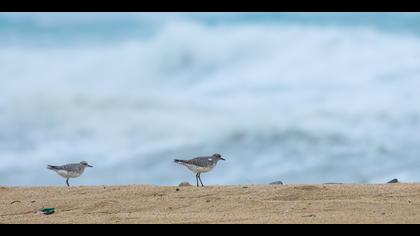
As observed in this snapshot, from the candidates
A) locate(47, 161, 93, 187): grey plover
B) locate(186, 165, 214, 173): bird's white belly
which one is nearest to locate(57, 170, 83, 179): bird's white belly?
locate(47, 161, 93, 187): grey plover

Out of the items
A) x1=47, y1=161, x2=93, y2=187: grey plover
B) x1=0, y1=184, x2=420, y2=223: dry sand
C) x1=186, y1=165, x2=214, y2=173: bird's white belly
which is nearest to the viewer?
x1=0, y1=184, x2=420, y2=223: dry sand

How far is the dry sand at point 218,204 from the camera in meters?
10.4

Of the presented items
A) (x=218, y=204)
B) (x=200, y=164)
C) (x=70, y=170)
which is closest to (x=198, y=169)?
(x=200, y=164)

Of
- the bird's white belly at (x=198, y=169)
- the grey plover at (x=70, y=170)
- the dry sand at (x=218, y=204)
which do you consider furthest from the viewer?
the grey plover at (x=70, y=170)

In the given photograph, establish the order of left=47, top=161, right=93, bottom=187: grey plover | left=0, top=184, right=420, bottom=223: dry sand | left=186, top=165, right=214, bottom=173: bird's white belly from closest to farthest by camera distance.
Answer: left=0, top=184, right=420, bottom=223: dry sand, left=186, top=165, right=214, bottom=173: bird's white belly, left=47, top=161, right=93, bottom=187: grey plover

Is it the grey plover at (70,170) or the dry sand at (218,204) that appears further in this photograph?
the grey plover at (70,170)

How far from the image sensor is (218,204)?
12398 millimetres

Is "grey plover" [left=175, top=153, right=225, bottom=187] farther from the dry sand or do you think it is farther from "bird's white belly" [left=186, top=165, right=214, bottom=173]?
the dry sand

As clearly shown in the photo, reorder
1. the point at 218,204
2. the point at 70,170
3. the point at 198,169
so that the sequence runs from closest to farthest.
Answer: the point at 218,204 < the point at 198,169 < the point at 70,170

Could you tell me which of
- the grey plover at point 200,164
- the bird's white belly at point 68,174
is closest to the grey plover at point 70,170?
the bird's white belly at point 68,174

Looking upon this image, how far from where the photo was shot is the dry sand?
10.4 metres

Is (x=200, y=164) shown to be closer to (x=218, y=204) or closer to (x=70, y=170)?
(x=70, y=170)

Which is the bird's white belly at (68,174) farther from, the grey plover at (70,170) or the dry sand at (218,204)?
the dry sand at (218,204)
